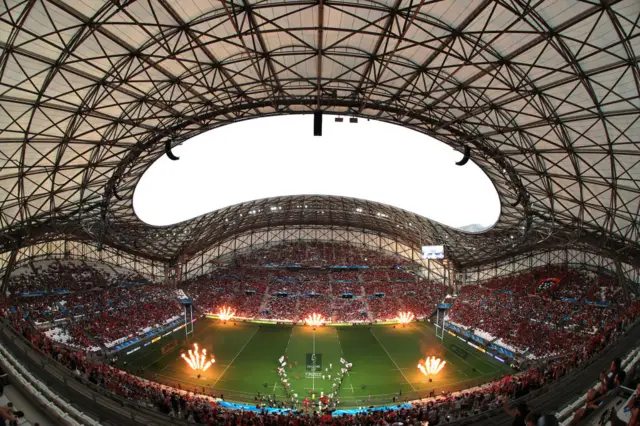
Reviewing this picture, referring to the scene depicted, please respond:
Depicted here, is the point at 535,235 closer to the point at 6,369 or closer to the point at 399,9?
the point at 399,9

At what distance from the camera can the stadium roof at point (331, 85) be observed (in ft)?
37.8

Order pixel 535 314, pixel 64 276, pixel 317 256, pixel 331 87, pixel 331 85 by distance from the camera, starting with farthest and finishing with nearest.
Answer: pixel 317 256, pixel 64 276, pixel 535 314, pixel 331 87, pixel 331 85

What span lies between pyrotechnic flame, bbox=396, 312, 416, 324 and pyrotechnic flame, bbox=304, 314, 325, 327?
415 inches

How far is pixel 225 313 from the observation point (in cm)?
4522

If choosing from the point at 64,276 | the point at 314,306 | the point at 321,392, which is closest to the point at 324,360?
the point at 321,392

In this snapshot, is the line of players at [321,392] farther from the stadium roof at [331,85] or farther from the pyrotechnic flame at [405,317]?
the stadium roof at [331,85]

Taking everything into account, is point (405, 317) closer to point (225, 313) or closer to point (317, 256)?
point (317, 256)

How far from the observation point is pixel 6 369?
7.08 meters

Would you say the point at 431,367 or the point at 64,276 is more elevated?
the point at 64,276

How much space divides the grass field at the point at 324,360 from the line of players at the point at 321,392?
17.8 inches

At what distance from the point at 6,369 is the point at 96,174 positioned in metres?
20.1

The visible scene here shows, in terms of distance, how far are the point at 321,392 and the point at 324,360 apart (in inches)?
260

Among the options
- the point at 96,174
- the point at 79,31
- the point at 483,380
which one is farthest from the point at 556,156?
the point at 96,174

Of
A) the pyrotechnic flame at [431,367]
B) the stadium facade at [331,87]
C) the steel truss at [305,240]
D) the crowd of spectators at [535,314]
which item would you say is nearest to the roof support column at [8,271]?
the stadium facade at [331,87]
